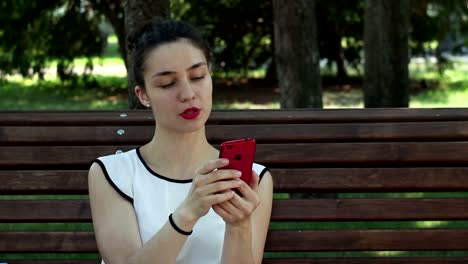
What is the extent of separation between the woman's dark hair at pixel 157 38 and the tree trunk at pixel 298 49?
3290 millimetres

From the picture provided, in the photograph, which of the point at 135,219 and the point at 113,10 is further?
the point at 113,10

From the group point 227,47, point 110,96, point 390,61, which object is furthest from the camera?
point 227,47

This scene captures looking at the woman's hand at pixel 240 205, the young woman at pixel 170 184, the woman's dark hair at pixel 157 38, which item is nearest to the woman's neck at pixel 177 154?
the young woman at pixel 170 184

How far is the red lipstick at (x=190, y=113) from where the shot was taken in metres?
2.84

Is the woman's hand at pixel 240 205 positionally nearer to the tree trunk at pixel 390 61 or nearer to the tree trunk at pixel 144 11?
the tree trunk at pixel 144 11

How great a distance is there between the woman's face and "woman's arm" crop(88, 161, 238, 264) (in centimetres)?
33

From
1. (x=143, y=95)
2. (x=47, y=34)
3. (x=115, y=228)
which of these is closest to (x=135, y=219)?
(x=115, y=228)

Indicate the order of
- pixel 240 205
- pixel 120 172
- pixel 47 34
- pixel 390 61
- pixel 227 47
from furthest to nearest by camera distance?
1. pixel 227 47
2. pixel 47 34
3. pixel 390 61
4. pixel 120 172
5. pixel 240 205

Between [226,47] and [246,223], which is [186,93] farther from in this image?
[226,47]

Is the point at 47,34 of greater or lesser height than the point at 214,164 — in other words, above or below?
below

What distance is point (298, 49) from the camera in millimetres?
6293

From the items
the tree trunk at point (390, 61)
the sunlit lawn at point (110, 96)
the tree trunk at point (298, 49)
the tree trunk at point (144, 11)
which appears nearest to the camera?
the tree trunk at point (144, 11)

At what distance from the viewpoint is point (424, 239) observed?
11.9 feet

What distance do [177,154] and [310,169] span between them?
0.83 m
